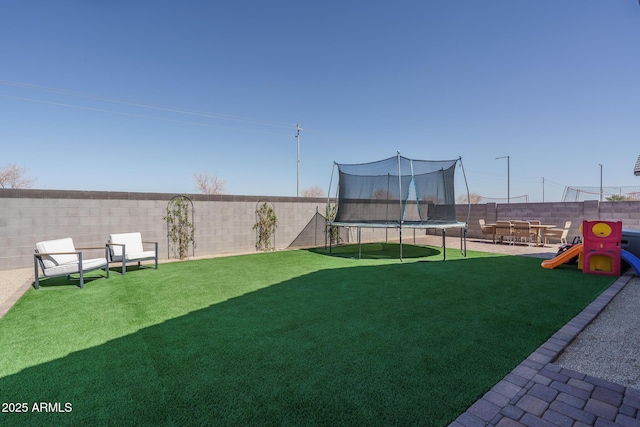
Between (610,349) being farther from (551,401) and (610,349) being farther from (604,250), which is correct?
(604,250)

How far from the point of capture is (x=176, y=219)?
23.1 feet

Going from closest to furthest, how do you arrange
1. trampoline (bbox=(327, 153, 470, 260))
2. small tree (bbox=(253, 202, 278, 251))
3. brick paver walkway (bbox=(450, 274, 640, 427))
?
brick paver walkway (bbox=(450, 274, 640, 427)), trampoline (bbox=(327, 153, 470, 260)), small tree (bbox=(253, 202, 278, 251))

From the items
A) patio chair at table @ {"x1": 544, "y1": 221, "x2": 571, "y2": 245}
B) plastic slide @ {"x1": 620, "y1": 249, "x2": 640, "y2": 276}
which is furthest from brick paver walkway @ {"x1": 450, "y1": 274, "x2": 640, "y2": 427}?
patio chair at table @ {"x1": 544, "y1": 221, "x2": 571, "y2": 245}

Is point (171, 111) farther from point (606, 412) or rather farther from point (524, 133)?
point (606, 412)

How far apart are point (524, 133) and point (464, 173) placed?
7.23m

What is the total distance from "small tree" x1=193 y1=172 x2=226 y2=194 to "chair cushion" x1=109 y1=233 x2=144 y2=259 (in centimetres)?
2419

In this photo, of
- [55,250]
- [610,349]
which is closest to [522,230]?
[610,349]

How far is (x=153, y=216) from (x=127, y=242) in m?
1.34

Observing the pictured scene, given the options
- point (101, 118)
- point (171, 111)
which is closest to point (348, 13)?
point (171, 111)

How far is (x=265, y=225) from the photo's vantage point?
832cm

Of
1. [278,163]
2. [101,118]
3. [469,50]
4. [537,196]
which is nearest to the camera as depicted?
[469,50]

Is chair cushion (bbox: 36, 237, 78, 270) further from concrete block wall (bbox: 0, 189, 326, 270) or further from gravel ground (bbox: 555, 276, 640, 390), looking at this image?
gravel ground (bbox: 555, 276, 640, 390)

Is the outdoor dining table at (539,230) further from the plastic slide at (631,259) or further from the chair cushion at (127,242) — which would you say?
the chair cushion at (127,242)

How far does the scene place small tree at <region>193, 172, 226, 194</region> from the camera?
1139 inches
